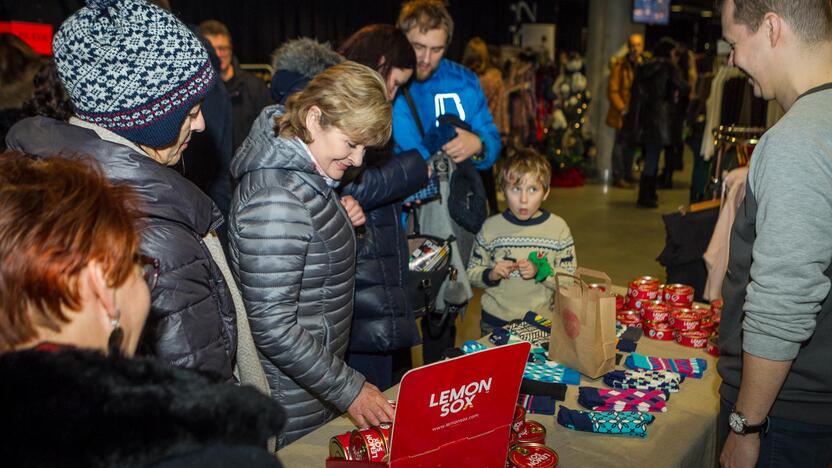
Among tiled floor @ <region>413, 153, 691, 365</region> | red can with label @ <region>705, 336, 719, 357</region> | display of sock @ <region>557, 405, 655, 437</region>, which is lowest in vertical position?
tiled floor @ <region>413, 153, 691, 365</region>

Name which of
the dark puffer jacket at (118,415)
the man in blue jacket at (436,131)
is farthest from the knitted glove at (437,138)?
the dark puffer jacket at (118,415)

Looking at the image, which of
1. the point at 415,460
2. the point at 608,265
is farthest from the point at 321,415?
the point at 608,265

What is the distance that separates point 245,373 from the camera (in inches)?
65.3

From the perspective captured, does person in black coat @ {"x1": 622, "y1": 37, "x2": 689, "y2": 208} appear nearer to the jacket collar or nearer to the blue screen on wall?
the blue screen on wall

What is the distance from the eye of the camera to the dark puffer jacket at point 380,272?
7.35 ft

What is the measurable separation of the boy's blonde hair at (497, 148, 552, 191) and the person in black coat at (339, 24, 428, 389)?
40cm

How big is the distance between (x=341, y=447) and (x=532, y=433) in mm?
444

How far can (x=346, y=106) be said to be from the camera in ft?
5.64

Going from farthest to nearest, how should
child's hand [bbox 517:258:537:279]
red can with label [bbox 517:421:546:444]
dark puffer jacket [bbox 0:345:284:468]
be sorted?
1. child's hand [bbox 517:258:537:279]
2. red can with label [bbox 517:421:546:444]
3. dark puffer jacket [bbox 0:345:284:468]

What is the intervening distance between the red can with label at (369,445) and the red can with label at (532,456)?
11.2 inches

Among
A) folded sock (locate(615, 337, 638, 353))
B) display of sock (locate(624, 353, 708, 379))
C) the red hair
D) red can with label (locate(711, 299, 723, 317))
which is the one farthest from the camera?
red can with label (locate(711, 299, 723, 317))

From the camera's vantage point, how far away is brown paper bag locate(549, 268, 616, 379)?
1.88 metres

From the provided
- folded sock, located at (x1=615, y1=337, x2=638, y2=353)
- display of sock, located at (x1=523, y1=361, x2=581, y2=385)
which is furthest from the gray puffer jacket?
folded sock, located at (x1=615, y1=337, x2=638, y2=353)

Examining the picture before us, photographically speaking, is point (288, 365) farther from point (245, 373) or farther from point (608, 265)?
point (608, 265)
